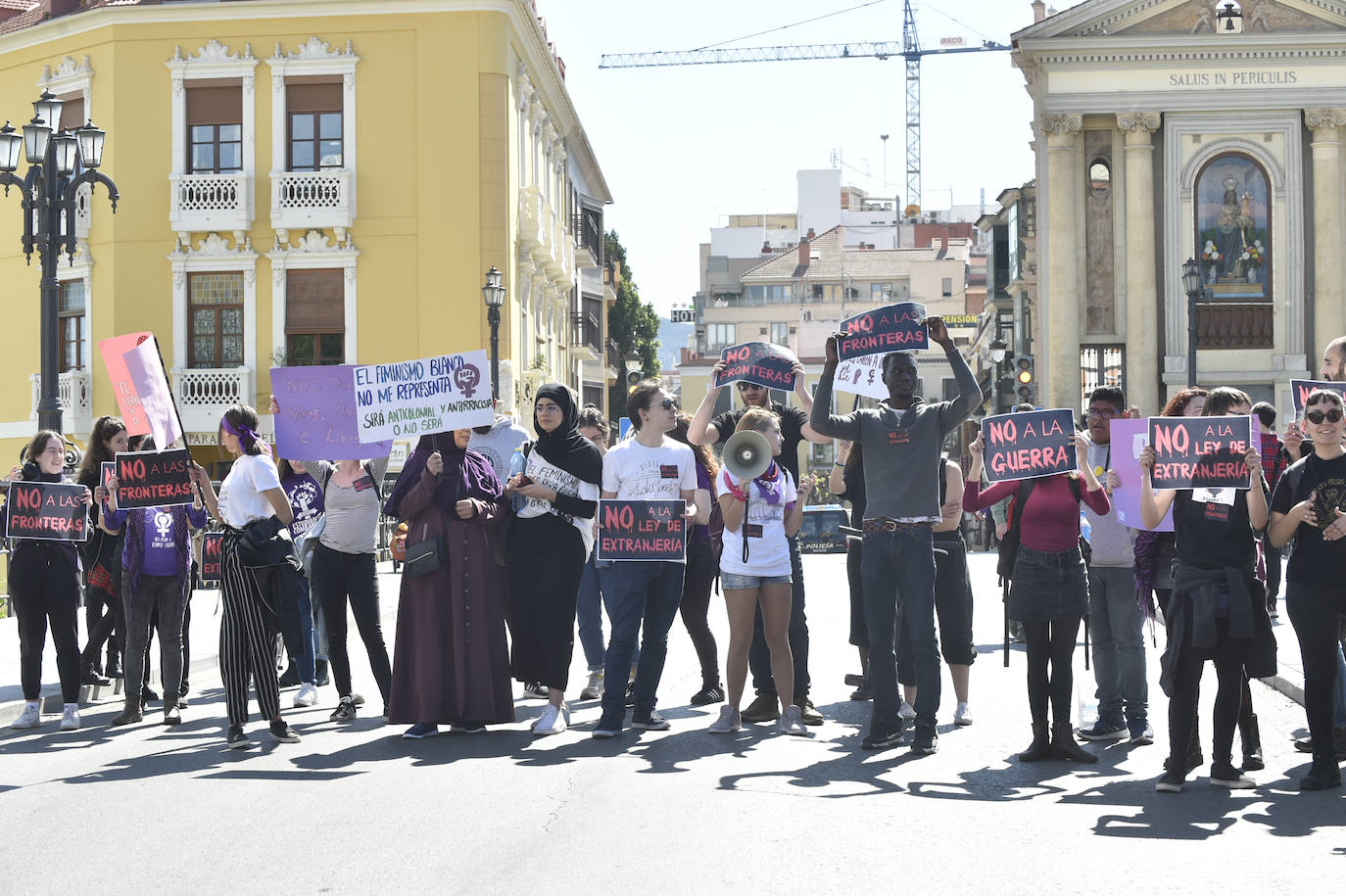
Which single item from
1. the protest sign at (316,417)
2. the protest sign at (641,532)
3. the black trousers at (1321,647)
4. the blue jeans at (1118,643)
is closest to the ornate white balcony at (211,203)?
the protest sign at (316,417)

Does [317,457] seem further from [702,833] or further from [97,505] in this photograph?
[702,833]

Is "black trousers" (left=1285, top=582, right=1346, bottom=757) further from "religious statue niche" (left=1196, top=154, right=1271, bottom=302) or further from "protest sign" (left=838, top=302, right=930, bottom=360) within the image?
"religious statue niche" (left=1196, top=154, right=1271, bottom=302)

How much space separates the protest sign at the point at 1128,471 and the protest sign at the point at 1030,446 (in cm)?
25

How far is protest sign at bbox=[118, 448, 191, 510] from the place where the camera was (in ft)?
34.2

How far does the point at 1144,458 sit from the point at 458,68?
92.6ft

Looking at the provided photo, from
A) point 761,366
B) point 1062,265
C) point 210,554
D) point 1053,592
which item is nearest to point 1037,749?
point 1053,592

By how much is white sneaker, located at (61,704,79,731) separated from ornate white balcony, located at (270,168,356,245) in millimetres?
24537

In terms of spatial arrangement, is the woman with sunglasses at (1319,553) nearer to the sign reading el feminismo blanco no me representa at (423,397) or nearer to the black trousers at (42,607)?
→ the sign reading el feminismo blanco no me representa at (423,397)

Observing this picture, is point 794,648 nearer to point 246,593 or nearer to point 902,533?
point 902,533

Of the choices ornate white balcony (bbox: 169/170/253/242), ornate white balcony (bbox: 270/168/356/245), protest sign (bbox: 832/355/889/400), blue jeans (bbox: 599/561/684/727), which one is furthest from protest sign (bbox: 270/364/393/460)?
ornate white balcony (bbox: 169/170/253/242)

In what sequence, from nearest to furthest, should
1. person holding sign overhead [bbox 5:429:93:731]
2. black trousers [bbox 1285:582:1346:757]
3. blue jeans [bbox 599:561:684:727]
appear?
black trousers [bbox 1285:582:1346:757], blue jeans [bbox 599:561:684:727], person holding sign overhead [bbox 5:429:93:731]

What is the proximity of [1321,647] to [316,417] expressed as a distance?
20.7 feet

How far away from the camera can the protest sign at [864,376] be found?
11.0 m

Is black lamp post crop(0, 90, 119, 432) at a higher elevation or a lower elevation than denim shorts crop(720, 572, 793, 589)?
higher
